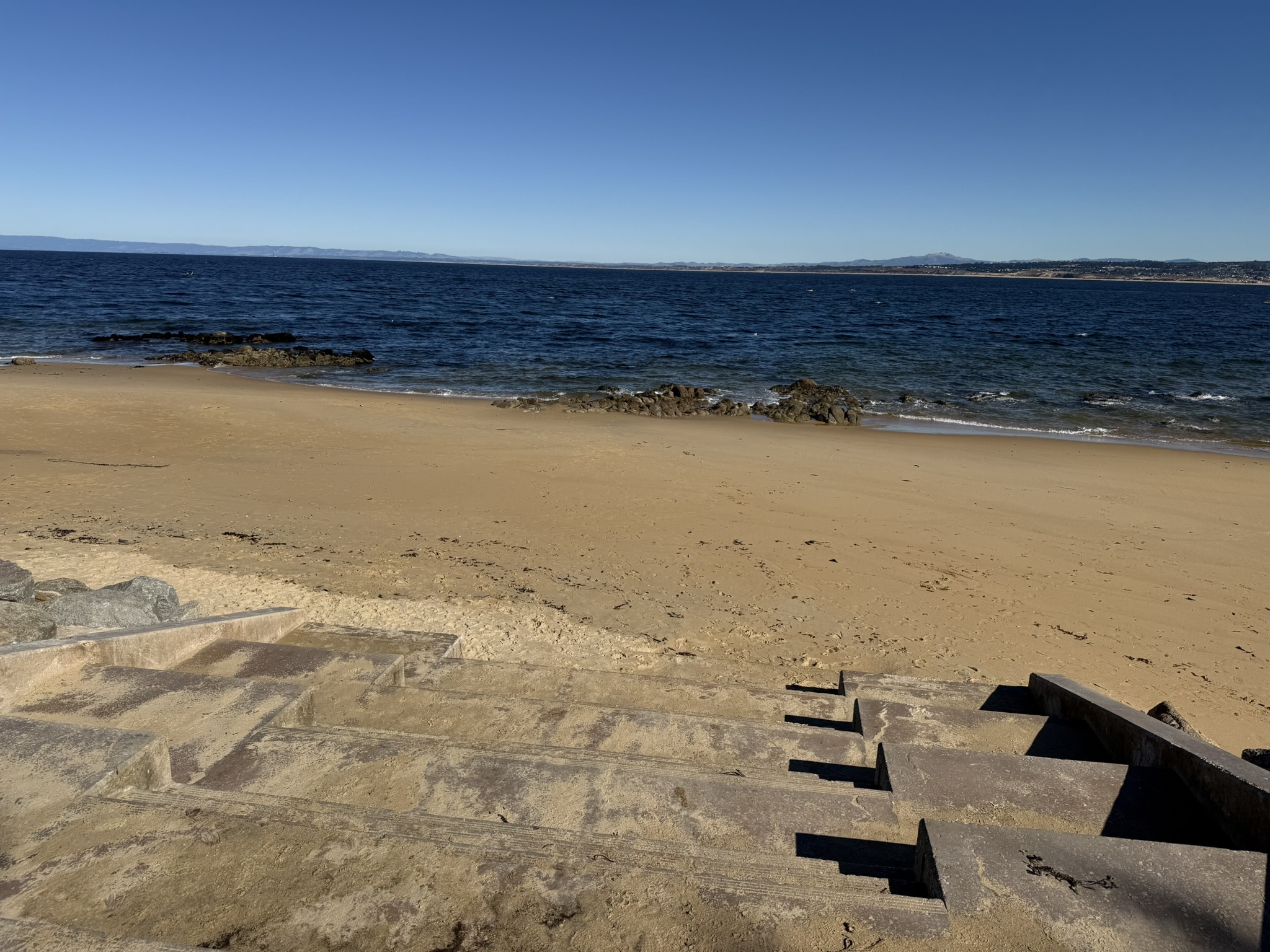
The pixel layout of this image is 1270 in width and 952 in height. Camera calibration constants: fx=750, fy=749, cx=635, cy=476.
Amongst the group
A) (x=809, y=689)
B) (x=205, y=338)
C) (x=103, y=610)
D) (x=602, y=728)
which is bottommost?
(x=809, y=689)

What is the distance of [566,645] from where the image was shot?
5902 mm

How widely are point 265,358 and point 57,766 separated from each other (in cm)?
2421

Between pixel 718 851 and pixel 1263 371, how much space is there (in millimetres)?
33468

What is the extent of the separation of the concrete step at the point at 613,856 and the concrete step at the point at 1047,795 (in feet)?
2.41

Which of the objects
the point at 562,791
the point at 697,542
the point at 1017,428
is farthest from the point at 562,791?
the point at 1017,428

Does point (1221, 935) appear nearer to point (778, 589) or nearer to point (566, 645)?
point (566, 645)

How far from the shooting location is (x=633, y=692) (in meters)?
4.52

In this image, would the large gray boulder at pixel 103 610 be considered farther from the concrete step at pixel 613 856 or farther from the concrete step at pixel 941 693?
the concrete step at pixel 941 693

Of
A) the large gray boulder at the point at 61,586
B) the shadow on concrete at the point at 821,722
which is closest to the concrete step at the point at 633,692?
the shadow on concrete at the point at 821,722

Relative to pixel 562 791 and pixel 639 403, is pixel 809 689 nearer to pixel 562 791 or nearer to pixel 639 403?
pixel 562 791

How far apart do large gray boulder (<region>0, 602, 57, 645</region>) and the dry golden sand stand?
218 cm

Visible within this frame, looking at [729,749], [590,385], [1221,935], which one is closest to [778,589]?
[729,749]

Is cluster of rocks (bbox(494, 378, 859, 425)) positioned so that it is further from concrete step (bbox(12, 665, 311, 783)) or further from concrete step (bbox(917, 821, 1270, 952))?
concrete step (bbox(917, 821, 1270, 952))

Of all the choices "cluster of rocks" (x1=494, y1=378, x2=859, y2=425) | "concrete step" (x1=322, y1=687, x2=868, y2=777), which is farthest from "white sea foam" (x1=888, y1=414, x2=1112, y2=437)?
"concrete step" (x1=322, y1=687, x2=868, y2=777)
